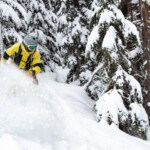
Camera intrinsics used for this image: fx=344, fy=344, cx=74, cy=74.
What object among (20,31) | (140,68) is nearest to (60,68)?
(20,31)

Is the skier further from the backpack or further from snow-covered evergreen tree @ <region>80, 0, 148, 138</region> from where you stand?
snow-covered evergreen tree @ <region>80, 0, 148, 138</region>

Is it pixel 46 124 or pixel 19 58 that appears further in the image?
pixel 19 58

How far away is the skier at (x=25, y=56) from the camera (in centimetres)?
1059

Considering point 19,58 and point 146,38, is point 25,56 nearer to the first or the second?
point 19,58

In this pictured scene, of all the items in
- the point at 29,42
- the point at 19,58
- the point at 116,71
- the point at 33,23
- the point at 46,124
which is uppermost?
the point at 29,42

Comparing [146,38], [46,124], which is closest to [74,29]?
[146,38]

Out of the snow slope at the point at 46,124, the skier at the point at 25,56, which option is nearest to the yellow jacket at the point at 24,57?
the skier at the point at 25,56

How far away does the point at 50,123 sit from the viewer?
26.8ft

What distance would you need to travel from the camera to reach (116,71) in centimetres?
966

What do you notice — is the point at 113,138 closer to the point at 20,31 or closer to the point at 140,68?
the point at 140,68

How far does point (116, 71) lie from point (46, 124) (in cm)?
276

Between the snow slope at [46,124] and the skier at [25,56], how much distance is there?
12.8 inches

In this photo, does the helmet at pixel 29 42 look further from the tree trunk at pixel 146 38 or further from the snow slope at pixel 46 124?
the tree trunk at pixel 146 38

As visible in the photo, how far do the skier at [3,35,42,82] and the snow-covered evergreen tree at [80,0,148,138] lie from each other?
1.77 meters
